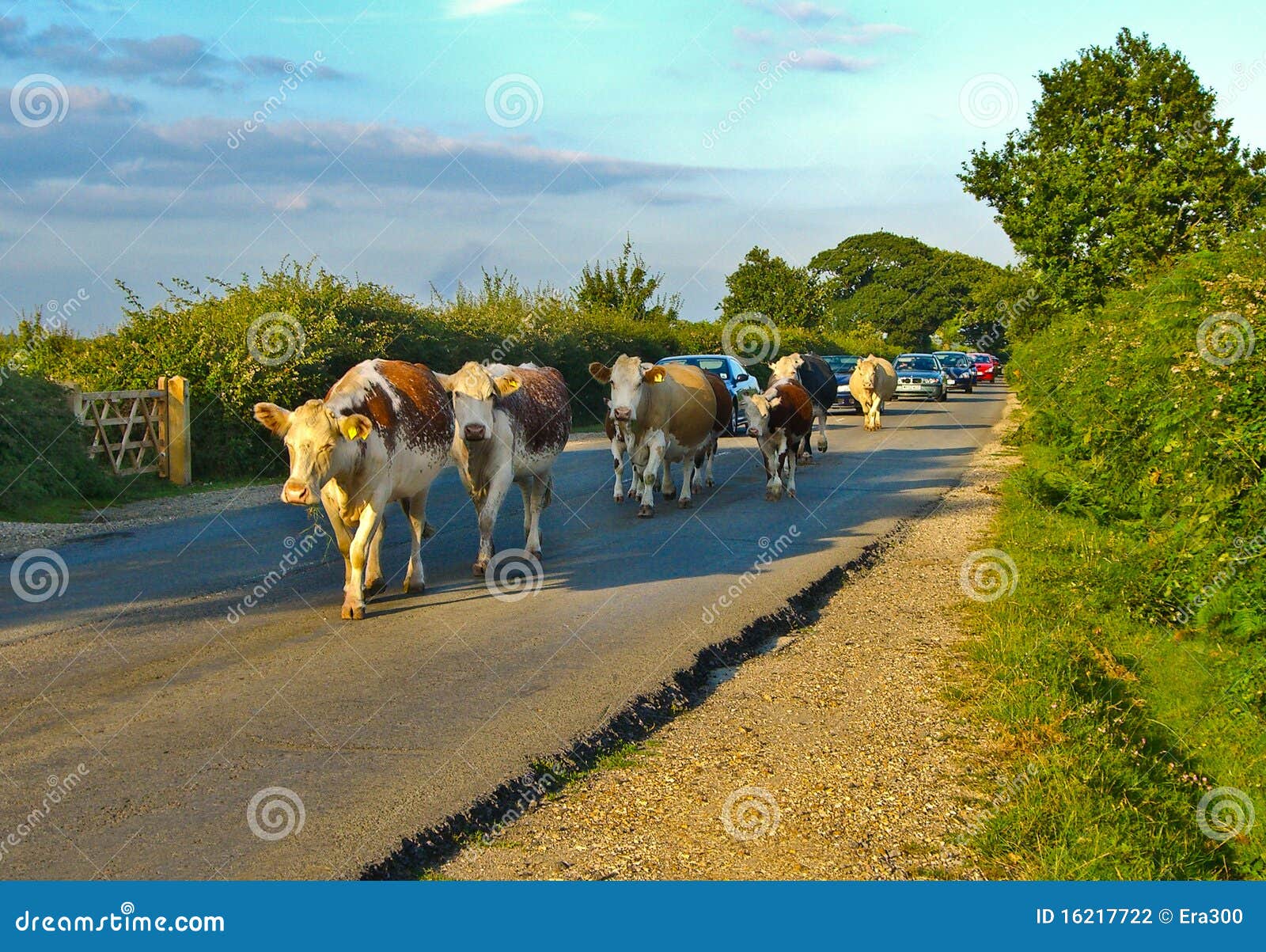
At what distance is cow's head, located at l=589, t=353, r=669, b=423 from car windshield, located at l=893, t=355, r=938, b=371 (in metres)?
31.9

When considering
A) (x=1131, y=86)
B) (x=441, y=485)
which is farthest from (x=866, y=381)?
(x=441, y=485)

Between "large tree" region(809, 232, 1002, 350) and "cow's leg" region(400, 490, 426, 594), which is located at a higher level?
"large tree" region(809, 232, 1002, 350)

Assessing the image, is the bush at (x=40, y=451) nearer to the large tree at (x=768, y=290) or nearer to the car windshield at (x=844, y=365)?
the car windshield at (x=844, y=365)

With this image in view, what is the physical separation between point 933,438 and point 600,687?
22092 millimetres

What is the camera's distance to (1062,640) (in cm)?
825

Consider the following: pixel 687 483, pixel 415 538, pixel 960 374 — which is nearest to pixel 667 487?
pixel 687 483

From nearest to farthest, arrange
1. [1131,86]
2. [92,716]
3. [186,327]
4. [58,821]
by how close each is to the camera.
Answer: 1. [58,821]
2. [92,716]
3. [186,327]
4. [1131,86]

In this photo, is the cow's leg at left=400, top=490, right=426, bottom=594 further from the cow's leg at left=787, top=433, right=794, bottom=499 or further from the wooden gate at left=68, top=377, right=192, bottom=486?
the wooden gate at left=68, top=377, right=192, bottom=486

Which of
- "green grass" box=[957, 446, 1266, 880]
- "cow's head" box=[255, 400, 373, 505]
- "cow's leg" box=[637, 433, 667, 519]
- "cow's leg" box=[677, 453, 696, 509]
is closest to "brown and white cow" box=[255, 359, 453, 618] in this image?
"cow's head" box=[255, 400, 373, 505]

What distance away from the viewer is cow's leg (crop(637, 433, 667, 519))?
48.2 ft

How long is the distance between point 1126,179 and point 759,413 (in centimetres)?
1029

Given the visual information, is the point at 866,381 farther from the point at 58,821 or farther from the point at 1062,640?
the point at 58,821

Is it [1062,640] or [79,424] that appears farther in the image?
[79,424]

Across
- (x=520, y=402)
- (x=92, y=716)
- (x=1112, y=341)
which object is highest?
(x=1112, y=341)
